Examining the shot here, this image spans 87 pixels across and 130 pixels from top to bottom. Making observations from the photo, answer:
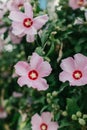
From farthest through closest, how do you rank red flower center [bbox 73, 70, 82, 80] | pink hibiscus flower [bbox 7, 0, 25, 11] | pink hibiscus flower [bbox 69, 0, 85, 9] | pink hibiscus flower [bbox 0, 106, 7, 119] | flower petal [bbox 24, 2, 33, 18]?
pink hibiscus flower [bbox 0, 106, 7, 119] < pink hibiscus flower [bbox 69, 0, 85, 9] < pink hibiscus flower [bbox 7, 0, 25, 11] < flower petal [bbox 24, 2, 33, 18] < red flower center [bbox 73, 70, 82, 80]

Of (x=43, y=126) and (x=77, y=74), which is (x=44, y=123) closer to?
(x=43, y=126)

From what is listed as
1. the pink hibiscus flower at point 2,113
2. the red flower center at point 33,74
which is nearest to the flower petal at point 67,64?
the red flower center at point 33,74

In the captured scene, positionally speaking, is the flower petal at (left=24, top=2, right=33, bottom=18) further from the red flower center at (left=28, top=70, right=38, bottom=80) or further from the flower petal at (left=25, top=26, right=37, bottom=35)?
the red flower center at (left=28, top=70, right=38, bottom=80)

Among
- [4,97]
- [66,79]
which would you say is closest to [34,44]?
[66,79]

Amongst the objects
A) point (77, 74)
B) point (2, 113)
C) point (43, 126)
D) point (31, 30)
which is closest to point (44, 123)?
point (43, 126)

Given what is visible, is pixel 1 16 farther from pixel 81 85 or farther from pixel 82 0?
pixel 81 85

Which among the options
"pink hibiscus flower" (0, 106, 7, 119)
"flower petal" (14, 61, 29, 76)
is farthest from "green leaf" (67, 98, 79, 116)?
"pink hibiscus flower" (0, 106, 7, 119)

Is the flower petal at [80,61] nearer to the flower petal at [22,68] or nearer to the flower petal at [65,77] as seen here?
the flower petal at [65,77]
